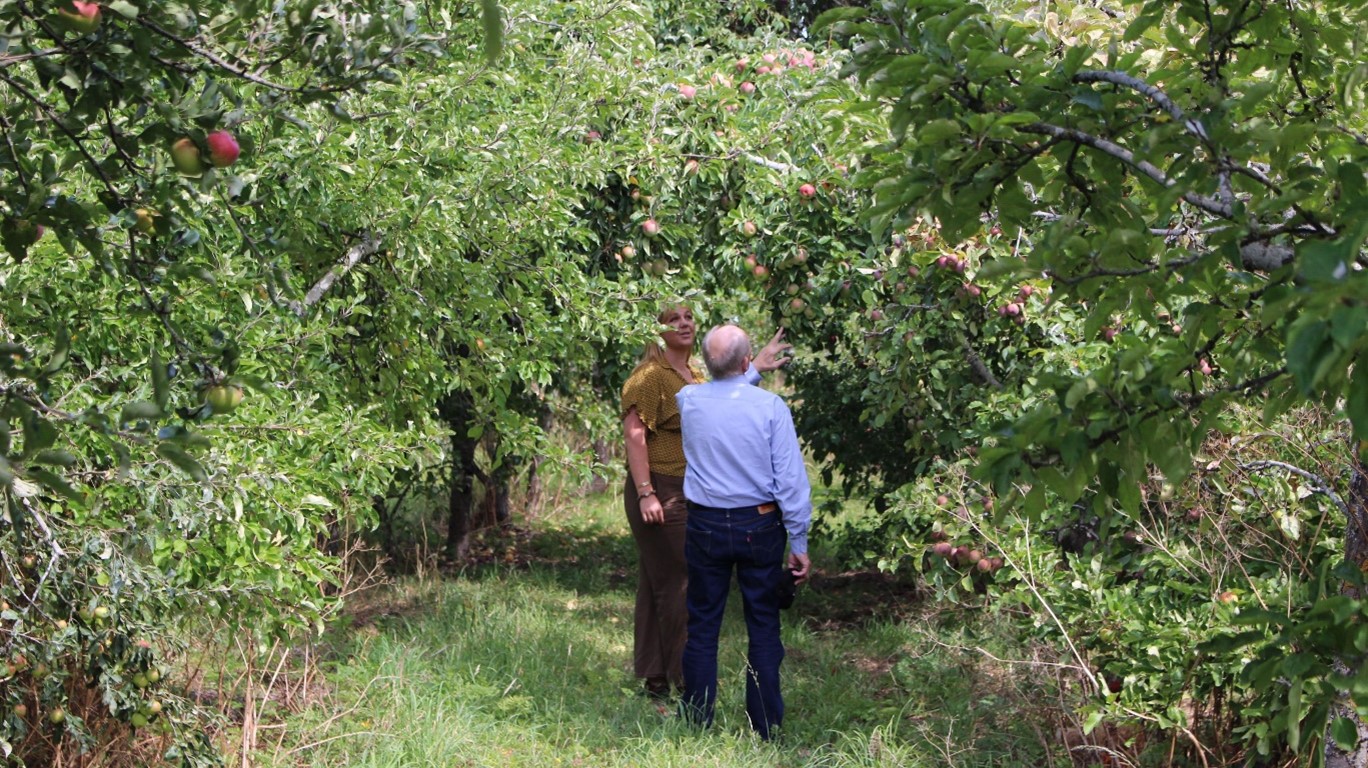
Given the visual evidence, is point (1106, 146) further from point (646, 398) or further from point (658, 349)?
point (658, 349)

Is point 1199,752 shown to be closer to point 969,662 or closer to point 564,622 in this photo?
point 969,662

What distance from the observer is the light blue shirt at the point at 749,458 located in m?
4.65

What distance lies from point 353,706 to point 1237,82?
3569mm

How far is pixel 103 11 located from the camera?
78.1 inches

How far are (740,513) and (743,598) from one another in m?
0.32

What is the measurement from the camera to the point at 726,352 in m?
4.73

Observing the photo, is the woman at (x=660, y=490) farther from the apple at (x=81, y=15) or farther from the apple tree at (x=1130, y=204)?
the apple at (x=81, y=15)

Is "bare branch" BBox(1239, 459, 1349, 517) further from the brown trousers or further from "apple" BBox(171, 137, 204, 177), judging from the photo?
"apple" BBox(171, 137, 204, 177)

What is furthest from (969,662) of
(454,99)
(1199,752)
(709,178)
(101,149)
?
(101,149)

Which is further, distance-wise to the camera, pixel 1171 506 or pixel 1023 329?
pixel 1023 329

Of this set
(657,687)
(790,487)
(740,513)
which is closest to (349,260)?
(740,513)

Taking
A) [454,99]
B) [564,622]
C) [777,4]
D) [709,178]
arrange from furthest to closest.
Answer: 1. [777,4]
2. [564,622]
3. [709,178]
4. [454,99]

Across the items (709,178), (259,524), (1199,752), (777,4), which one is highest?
(777,4)

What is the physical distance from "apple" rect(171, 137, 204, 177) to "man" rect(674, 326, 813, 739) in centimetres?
271
